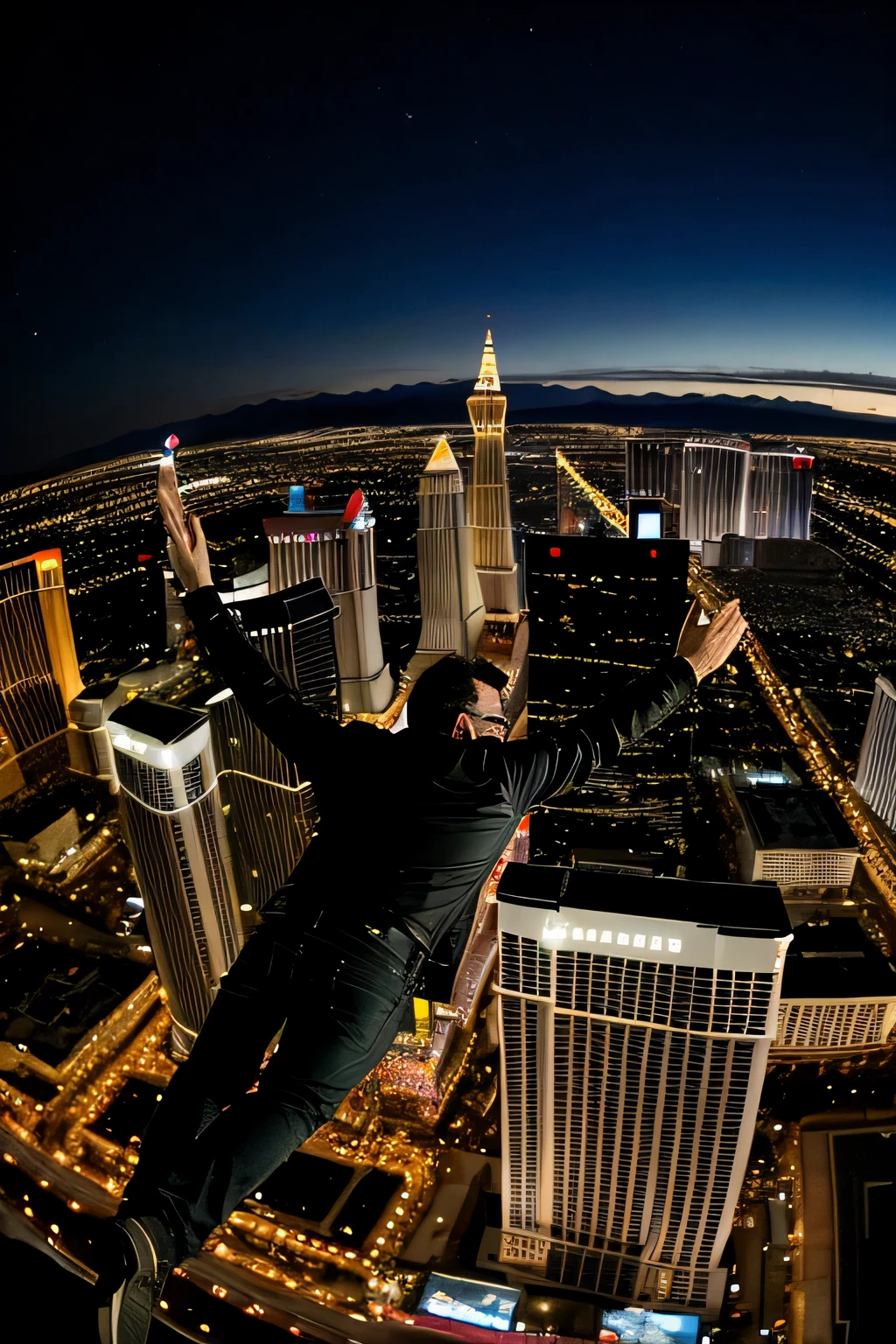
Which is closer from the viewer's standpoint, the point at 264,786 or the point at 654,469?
the point at 654,469

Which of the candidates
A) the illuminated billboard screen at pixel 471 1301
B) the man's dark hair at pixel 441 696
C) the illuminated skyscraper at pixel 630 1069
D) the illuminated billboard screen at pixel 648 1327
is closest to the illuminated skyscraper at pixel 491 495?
the man's dark hair at pixel 441 696

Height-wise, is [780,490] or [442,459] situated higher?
[442,459]

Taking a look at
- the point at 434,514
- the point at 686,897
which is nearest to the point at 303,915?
the point at 686,897

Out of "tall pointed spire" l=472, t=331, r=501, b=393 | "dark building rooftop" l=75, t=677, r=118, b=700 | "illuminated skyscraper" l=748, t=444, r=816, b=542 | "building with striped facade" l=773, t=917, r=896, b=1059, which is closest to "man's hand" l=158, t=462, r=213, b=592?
"tall pointed spire" l=472, t=331, r=501, b=393

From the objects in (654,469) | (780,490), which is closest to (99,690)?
(654,469)

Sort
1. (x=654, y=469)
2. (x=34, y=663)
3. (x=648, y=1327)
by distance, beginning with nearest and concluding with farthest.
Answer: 1. (x=648, y=1327)
2. (x=654, y=469)
3. (x=34, y=663)

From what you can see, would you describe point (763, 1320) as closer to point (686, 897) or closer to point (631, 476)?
point (686, 897)

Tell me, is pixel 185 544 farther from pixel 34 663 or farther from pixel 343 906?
pixel 34 663

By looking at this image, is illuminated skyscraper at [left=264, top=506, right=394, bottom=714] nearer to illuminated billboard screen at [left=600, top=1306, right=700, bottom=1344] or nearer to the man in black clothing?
the man in black clothing
